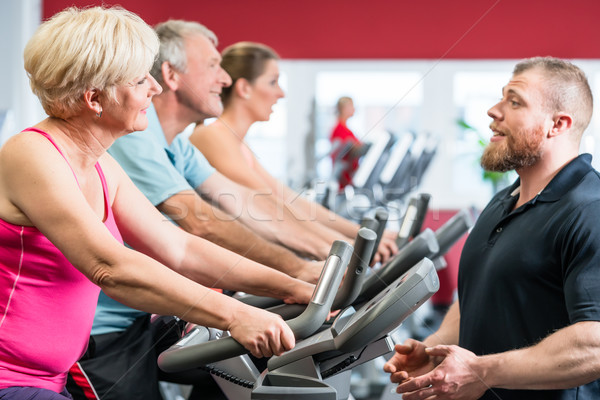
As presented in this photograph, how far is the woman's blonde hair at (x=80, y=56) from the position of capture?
132cm

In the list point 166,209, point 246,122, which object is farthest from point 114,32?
point 246,122

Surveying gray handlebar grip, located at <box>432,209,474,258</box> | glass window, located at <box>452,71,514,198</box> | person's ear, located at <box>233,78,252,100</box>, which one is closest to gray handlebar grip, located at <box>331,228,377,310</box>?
gray handlebar grip, located at <box>432,209,474,258</box>

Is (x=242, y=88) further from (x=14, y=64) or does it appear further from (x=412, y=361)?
(x=14, y=64)

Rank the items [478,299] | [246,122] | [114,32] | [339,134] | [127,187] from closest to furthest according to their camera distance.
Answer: [114,32], [127,187], [478,299], [246,122], [339,134]

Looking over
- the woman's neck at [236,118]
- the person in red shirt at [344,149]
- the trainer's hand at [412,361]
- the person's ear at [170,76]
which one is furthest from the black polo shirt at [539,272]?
the person in red shirt at [344,149]

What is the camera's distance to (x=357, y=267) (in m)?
1.49

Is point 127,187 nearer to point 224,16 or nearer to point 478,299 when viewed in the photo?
point 478,299

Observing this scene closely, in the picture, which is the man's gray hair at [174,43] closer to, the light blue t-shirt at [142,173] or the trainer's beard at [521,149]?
the light blue t-shirt at [142,173]

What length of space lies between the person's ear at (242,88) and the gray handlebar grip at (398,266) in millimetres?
1461

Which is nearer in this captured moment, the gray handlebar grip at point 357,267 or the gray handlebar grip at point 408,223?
the gray handlebar grip at point 357,267

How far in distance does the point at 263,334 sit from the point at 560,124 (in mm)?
979

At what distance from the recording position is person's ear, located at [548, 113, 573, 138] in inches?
→ 68.8

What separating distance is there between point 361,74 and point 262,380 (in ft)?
20.7

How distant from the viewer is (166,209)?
2008 millimetres
